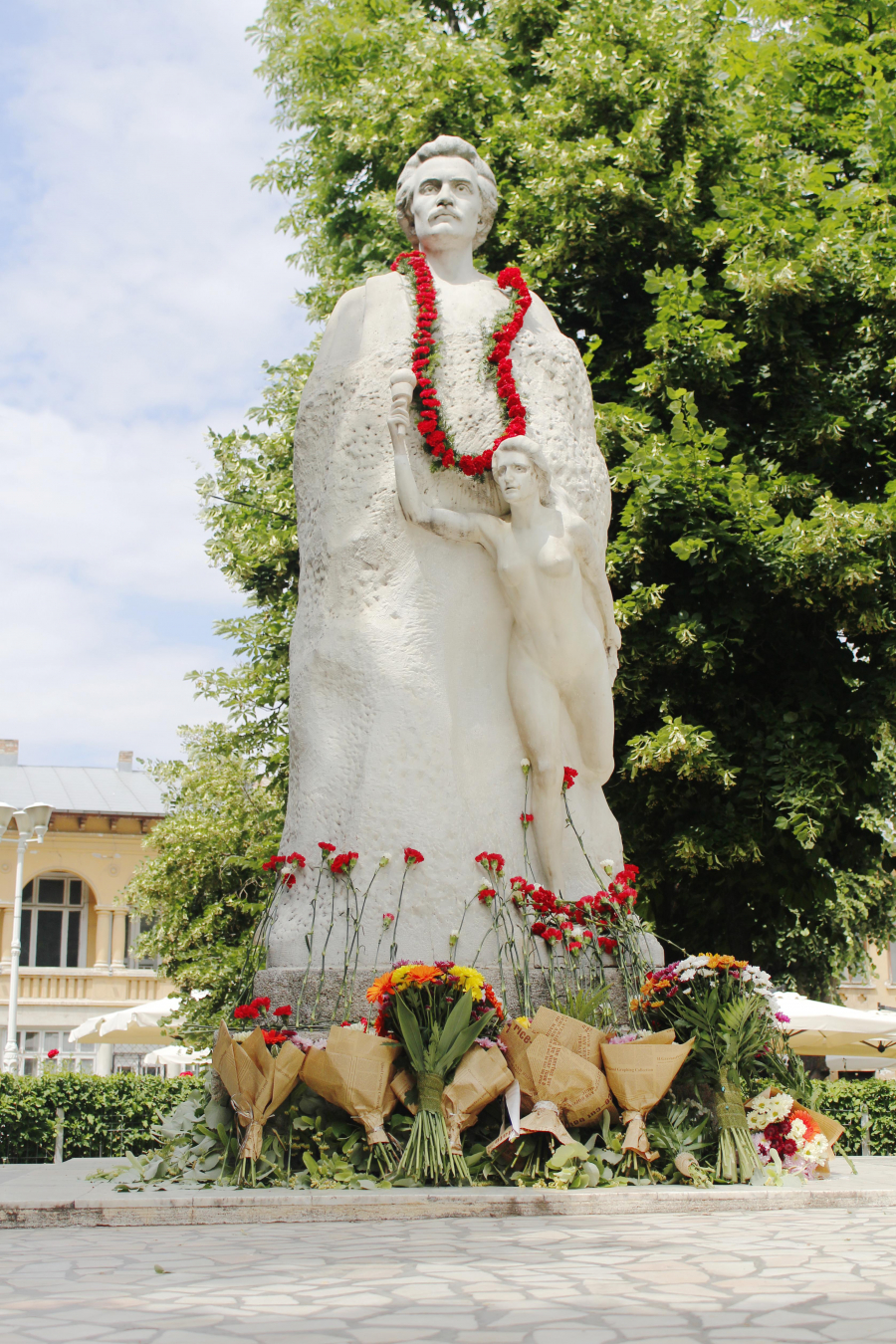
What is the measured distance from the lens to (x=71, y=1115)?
39.0 ft

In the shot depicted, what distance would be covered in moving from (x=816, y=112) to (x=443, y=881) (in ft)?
32.6

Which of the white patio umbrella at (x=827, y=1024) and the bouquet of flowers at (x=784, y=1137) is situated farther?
the white patio umbrella at (x=827, y=1024)

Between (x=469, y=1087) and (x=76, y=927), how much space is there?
92.2 ft

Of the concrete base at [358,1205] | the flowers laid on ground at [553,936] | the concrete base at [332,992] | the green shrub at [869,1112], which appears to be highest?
the flowers laid on ground at [553,936]

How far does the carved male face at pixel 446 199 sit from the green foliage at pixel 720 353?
3.72m

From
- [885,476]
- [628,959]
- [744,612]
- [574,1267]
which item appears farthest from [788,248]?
[574,1267]

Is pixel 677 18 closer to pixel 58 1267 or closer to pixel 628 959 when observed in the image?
pixel 628 959

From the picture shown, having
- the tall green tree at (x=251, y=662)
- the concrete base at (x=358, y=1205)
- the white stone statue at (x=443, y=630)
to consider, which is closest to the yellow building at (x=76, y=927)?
the tall green tree at (x=251, y=662)

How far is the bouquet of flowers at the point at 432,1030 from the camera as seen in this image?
4703mm

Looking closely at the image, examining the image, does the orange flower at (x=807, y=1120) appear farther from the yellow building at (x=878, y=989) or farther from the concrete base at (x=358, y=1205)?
the yellow building at (x=878, y=989)

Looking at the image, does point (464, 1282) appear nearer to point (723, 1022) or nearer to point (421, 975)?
point (421, 975)

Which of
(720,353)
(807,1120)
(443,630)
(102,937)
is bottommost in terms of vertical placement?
(807,1120)

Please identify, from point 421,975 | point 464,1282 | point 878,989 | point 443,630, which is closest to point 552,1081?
point 421,975

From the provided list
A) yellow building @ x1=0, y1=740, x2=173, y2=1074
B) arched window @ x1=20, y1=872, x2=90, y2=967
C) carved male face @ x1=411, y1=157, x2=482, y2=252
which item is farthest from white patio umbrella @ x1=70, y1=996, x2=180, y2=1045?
carved male face @ x1=411, y1=157, x2=482, y2=252
